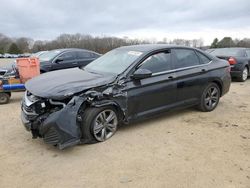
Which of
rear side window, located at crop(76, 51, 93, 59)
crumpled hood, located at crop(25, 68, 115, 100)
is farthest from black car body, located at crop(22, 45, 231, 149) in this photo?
rear side window, located at crop(76, 51, 93, 59)

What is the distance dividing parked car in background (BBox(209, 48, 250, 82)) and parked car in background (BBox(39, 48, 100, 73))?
5660mm

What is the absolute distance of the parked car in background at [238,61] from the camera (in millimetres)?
10242

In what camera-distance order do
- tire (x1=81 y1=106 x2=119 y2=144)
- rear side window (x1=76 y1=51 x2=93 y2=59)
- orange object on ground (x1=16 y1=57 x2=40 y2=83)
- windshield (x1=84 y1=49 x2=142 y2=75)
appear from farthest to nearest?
rear side window (x1=76 y1=51 x2=93 y2=59) < orange object on ground (x1=16 y1=57 x2=40 y2=83) < windshield (x1=84 y1=49 x2=142 y2=75) < tire (x1=81 y1=106 x2=119 y2=144)

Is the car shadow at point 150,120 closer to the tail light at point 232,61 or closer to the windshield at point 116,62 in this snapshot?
the windshield at point 116,62

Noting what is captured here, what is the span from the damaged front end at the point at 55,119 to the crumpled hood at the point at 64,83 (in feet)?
0.39

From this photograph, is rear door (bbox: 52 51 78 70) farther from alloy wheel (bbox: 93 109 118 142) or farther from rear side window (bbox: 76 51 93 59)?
alloy wheel (bbox: 93 109 118 142)

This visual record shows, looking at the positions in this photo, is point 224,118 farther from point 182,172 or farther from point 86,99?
point 86,99

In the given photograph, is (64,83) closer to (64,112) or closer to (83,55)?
(64,112)

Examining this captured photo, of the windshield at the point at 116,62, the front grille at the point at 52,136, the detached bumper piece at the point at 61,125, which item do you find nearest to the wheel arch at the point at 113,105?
the detached bumper piece at the point at 61,125

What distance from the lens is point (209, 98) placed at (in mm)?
5766

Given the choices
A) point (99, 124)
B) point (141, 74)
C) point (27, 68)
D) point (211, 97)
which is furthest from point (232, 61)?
point (99, 124)

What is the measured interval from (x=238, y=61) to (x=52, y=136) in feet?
29.3

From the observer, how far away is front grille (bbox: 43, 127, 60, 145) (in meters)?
3.56

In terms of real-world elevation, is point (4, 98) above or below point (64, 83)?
below
